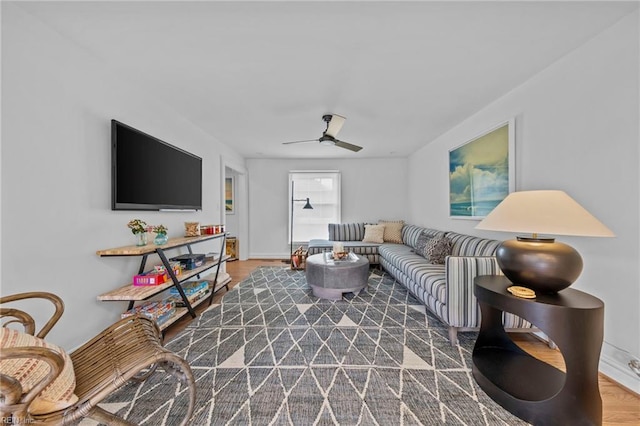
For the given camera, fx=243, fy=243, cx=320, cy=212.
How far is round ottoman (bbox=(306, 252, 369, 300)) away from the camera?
9.91ft

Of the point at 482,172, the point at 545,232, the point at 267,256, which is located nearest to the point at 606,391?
the point at 545,232

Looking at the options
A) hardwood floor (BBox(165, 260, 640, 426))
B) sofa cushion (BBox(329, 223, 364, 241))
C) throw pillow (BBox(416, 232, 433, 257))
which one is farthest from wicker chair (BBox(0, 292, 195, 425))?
sofa cushion (BBox(329, 223, 364, 241))

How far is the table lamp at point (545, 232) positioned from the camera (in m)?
1.36

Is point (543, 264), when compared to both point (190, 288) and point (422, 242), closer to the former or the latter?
point (422, 242)

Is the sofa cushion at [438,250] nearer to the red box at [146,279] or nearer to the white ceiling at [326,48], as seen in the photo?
the white ceiling at [326,48]

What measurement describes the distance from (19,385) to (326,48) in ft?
7.83

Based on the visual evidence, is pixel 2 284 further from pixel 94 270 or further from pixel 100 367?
pixel 100 367

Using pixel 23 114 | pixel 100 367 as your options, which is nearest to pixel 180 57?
pixel 23 114

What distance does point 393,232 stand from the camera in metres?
5.05

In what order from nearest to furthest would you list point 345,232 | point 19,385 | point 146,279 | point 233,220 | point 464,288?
point 19,385 < point 464,288 < point 146,279 < point 345,232 < point 233,220

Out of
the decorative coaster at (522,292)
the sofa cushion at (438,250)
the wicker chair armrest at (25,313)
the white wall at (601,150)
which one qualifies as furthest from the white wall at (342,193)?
the wicker chair armrest at (25,313)

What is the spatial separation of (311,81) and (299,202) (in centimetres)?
360

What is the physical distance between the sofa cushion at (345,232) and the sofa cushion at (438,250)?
211cm

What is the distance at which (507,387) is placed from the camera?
148 centimetres
